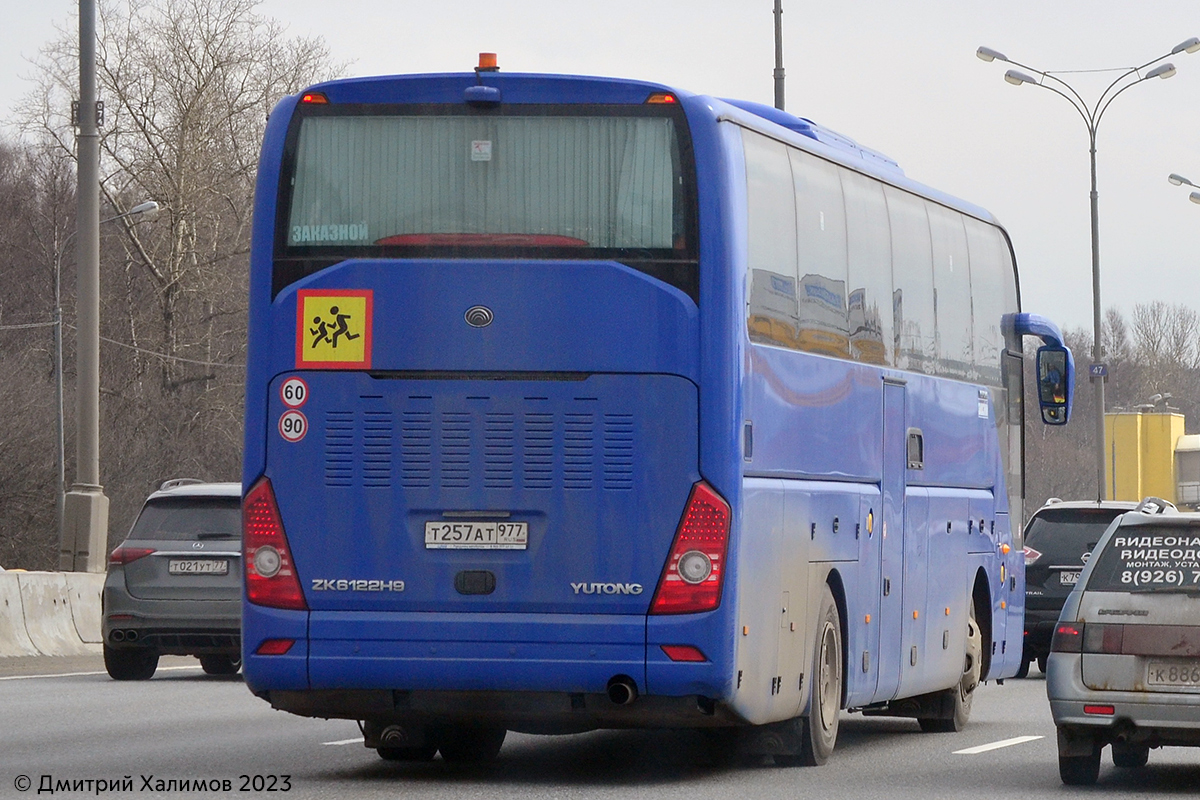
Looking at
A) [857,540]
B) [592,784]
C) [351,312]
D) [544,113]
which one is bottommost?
[592,784]

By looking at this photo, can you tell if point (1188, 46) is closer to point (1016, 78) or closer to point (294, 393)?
point (1016, 78)

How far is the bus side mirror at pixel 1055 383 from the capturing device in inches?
712

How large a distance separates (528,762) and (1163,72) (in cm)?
3485

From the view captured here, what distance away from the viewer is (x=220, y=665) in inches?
930

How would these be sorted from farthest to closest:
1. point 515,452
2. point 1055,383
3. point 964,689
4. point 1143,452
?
point 1143,452 → point 1055,383 → point 964,689 → point 515,452

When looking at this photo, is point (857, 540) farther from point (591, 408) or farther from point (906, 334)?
point (591, 408)

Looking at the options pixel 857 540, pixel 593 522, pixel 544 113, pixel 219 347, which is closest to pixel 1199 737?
pixel 857 540

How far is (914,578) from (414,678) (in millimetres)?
4725

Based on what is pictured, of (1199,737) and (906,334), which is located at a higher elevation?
(906,334)

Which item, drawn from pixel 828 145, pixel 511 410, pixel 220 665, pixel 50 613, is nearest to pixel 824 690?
pixel 511 410

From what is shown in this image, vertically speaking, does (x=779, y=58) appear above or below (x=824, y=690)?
above

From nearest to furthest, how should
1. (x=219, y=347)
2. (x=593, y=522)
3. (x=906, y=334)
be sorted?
1. (x=593, y=522)
2. (x=906, y=334)
3. (x=219, y=347)

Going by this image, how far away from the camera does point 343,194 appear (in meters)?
11.7

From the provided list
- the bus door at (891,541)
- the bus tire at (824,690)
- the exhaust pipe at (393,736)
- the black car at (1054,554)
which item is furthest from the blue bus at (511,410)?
the black car at (1054,554)
